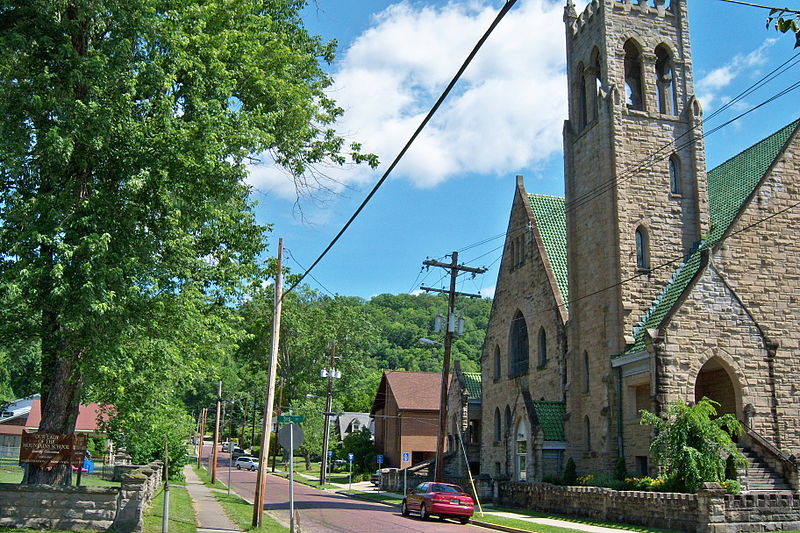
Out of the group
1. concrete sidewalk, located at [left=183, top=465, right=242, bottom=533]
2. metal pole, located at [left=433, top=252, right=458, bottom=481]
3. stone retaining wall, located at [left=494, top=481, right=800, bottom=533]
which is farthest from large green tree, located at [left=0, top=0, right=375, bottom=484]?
metal pole, located at [left=433, top=252, right=458, bottom=481]

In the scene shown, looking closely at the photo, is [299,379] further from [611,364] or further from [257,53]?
[257,53]

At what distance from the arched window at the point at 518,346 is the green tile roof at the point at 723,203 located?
33.2ft

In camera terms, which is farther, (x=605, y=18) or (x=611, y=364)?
(x=605, y=18)

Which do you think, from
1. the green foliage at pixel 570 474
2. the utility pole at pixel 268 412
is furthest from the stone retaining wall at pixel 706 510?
the utility pole at pixel 268 412

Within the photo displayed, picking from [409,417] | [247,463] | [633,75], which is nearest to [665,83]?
[633,75]

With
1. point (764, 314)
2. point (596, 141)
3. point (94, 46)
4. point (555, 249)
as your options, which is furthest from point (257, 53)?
point (555, 249)

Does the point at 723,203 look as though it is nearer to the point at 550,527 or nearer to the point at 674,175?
the point at 674,175

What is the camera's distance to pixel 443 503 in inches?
942

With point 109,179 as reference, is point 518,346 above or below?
below

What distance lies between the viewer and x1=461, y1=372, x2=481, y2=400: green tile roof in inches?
1716

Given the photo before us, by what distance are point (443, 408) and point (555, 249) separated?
11.1 m

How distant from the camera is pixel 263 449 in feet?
64.7

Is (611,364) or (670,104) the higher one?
(670,104)

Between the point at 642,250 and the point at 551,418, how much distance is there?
26.4 feet
